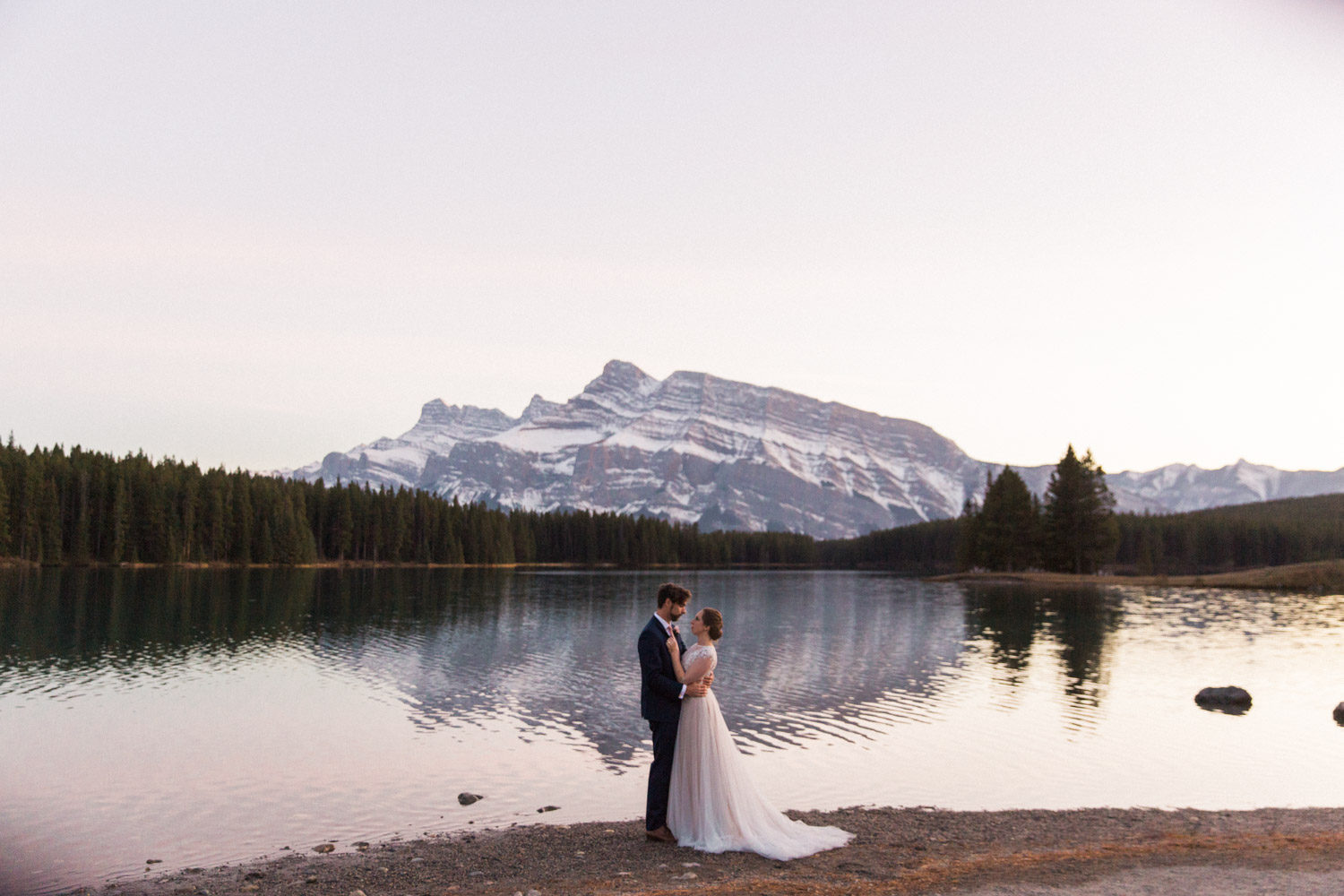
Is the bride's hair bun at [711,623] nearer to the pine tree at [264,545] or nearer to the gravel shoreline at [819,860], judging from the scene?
the gravel shoreline at [819,860]

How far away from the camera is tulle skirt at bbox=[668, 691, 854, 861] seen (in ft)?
49.8

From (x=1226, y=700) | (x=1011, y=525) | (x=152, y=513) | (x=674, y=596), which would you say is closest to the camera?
(x=674, y=596)

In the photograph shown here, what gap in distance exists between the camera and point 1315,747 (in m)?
27.7

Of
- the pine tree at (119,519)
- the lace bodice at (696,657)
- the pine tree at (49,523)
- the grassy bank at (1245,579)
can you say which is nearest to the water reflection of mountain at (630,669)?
the lace bodice at (696,657)

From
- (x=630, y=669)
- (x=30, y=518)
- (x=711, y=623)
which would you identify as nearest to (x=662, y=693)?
(x=711, y=623)

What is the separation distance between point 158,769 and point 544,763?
935 centimetres

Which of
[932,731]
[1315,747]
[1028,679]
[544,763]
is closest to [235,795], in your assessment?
[544,763]

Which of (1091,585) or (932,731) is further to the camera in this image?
(1091,585)

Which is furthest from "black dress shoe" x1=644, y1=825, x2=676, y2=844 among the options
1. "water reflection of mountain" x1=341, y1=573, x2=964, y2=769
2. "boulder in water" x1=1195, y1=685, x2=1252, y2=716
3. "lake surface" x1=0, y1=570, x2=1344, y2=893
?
"boulder in water" x1=1195, y1=685, x2=1252, y2=716

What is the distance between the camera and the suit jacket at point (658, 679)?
15211 millimetres

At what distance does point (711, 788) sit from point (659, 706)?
1513 mm

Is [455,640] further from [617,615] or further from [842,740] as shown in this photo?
[842,740]

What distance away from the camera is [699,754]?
15.3 m

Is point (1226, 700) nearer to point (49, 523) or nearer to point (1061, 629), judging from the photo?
point (1061, 629)
